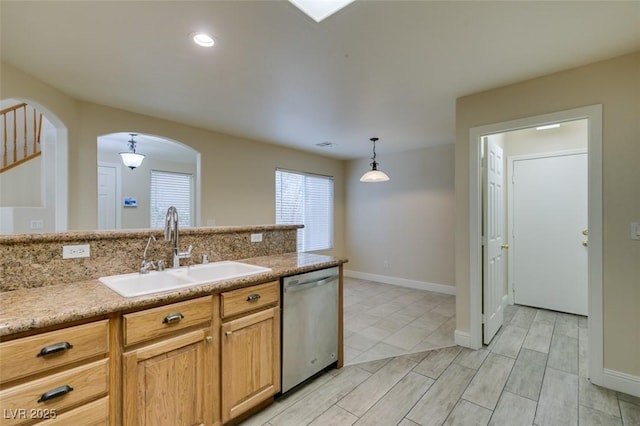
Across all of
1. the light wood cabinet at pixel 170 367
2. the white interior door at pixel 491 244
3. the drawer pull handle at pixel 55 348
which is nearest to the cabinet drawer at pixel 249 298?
the light wood cabinet at pixel 170 367

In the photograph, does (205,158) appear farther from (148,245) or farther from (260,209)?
(148,245)

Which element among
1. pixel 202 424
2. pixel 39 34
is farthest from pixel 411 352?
pixel 39 34

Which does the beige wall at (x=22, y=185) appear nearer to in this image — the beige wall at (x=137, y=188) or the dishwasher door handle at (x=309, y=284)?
the beige wall at (x=137, y=188)

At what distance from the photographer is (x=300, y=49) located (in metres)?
2.01

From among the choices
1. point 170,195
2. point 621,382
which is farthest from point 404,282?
point 170,195

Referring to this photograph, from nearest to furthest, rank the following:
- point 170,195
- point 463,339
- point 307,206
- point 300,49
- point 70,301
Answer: point 70,301 → point 300,49 → point 463,339 → point 307,206 → point 170,195

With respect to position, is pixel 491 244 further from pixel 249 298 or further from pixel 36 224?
pixel 36 224

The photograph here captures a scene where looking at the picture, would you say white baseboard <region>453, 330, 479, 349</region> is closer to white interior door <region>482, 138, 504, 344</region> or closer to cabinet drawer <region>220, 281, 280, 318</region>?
white interior door <region>482, 138, 504, 344</region>

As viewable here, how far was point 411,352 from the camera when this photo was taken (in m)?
2.74

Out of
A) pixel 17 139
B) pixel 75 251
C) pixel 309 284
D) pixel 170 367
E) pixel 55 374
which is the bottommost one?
pixel 170 367

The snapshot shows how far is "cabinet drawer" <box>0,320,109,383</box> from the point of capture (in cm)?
103

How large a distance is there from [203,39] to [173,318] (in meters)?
1.80

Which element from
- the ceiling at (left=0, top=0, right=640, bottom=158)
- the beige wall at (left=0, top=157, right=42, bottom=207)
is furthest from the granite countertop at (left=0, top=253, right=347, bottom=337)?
the beige wall at (left=0, top=157, right=42, bottom=207)

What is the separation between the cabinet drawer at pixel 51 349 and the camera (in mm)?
1031
